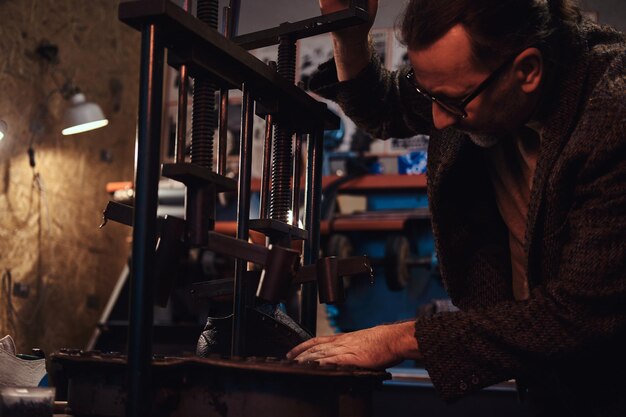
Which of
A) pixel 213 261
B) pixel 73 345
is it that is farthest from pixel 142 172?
pixel 73 345

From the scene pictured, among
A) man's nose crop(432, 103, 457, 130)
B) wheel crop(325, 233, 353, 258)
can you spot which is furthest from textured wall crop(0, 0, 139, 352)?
man's nose crop(432, 103, 457, 130)

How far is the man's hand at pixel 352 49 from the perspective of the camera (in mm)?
1267

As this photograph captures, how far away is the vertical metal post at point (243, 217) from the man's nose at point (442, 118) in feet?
1.04

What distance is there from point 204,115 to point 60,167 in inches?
153

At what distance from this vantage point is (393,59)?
14.6 ft

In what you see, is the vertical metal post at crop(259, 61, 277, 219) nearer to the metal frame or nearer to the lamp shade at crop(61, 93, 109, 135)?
the metal frame

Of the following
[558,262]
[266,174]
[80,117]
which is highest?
[80,117]

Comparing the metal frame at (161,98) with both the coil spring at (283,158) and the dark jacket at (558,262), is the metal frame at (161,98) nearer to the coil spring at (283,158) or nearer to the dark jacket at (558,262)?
the coil spring at (283,158)

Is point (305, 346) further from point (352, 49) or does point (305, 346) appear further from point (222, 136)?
point (352, 49)

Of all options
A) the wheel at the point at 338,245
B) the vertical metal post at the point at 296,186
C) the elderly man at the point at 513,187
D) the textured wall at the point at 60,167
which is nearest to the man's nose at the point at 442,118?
the elderly man at the point at 513,187

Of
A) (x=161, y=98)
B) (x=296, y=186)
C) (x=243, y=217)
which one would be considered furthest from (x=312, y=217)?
(x=161, y=98)

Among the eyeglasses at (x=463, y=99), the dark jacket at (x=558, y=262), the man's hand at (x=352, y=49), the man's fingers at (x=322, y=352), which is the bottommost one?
the man's fingers at (x=322, y=352)

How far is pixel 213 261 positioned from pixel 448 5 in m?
3.24

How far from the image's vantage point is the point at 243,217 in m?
1.04
